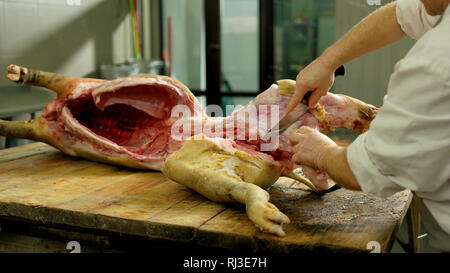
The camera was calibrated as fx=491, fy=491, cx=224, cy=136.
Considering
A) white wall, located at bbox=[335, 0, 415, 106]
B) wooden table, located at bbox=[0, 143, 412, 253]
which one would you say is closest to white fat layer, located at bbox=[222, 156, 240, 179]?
wooden table, located at bbox=[0, 143, 412, 253]

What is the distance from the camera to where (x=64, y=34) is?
3.27 metres

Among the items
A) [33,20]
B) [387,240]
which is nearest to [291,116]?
[387,240]

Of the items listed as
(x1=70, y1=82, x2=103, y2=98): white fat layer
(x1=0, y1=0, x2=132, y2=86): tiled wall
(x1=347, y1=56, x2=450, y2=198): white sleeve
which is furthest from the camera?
(x1=0, y1=0, x2=132, y2=86): tiled wall

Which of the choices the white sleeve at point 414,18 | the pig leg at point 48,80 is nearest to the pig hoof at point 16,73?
the pig leg at point 48,80

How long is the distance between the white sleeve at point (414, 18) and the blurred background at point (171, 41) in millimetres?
1629

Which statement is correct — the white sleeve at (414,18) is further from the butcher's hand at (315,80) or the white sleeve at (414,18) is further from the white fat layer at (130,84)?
the white fat layer at (130,84)

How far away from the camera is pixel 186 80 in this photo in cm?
493

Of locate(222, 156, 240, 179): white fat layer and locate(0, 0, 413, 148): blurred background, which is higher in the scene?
locate(0, 0, 413, 148): blurred background

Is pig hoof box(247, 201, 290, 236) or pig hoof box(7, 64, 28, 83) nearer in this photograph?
pig hoof box(247, 201, 290, 236)

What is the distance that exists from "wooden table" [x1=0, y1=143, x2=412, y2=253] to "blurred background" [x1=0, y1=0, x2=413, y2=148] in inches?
44.6

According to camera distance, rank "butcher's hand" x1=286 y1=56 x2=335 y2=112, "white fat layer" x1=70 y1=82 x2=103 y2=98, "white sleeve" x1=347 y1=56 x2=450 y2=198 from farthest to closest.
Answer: "white fat layer" x1=70 y1=82 x2=103 y2=98 → "butcher's hand" x1=286 y1=56 x2=335 y2=112 → "white sleeve" x1=347 y1=56 x2=450 y2=198

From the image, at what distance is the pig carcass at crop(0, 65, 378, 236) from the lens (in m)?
1.55

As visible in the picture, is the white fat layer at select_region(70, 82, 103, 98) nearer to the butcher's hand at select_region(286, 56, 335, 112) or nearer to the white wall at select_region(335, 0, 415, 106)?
the butcher's hand at select_region(286, 56, 335, 112)
